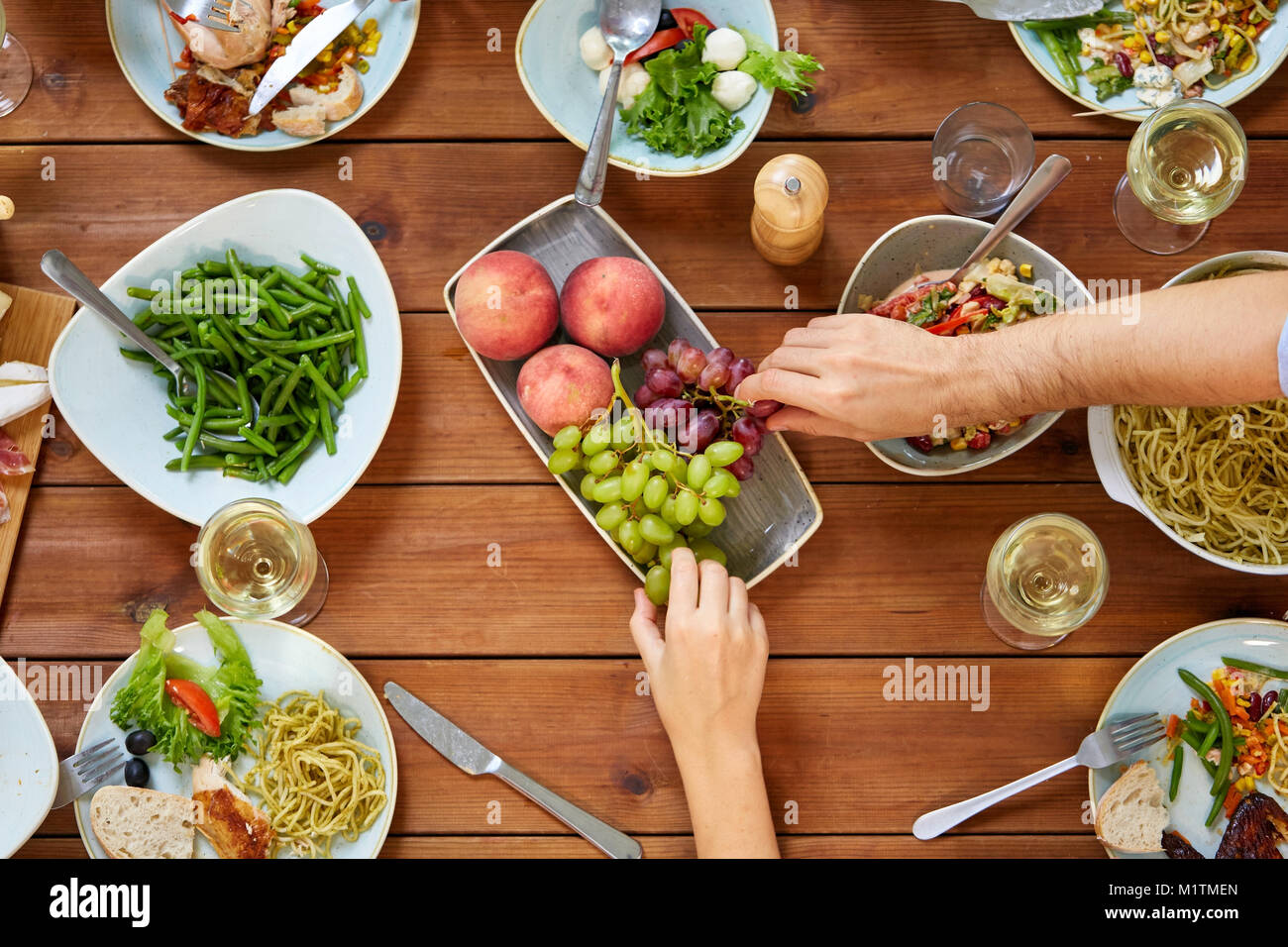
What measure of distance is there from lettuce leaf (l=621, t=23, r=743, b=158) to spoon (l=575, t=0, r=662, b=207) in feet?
0.14

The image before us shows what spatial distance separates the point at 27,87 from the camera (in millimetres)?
1542

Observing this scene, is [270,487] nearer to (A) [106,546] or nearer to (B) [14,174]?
(A) [106,546]

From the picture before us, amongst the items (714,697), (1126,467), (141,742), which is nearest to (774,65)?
(1126,467)

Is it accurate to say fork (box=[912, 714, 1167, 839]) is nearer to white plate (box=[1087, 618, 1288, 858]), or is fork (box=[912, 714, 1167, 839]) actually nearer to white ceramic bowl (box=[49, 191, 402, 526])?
white plate (box=[1087, 618, 1288, 858])

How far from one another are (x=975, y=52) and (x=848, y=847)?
1264 millimetres

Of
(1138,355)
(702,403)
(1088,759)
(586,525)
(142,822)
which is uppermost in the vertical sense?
(1138,355)

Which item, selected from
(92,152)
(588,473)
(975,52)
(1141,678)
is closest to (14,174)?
(92,152)

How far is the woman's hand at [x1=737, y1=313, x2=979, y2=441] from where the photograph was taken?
4.30ft

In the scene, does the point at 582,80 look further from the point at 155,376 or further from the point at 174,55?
the point at 155,376

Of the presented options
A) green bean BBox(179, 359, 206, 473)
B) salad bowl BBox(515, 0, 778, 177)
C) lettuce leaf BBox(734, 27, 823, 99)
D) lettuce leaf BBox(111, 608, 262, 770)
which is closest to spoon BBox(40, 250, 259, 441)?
green bean BBox(179, 359, 206, 473)

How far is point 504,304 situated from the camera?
1385 millimetres

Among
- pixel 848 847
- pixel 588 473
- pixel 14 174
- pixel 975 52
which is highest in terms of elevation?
pixel 975 52

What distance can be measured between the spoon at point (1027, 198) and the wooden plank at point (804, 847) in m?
0.87

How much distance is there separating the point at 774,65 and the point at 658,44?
0.18m
